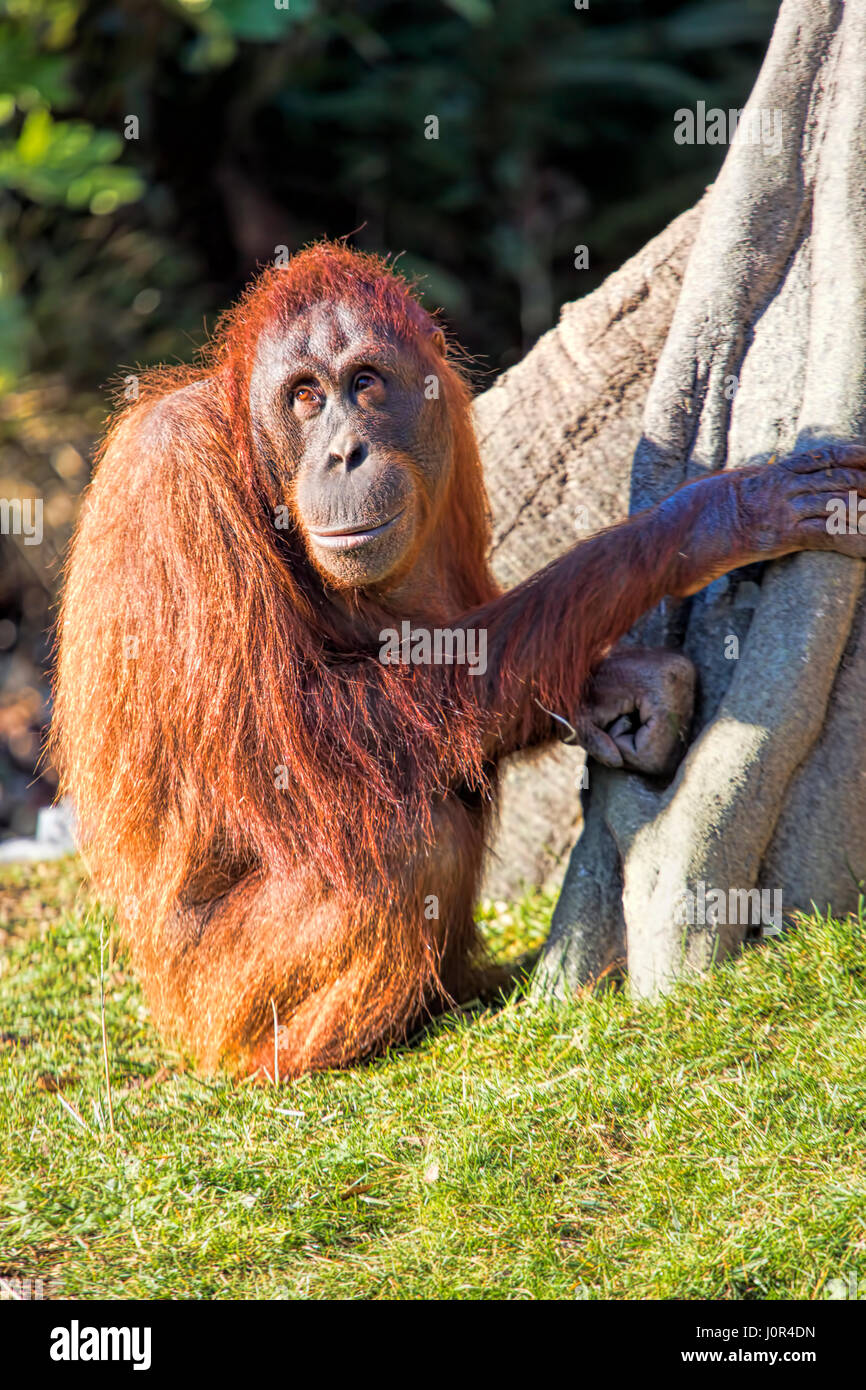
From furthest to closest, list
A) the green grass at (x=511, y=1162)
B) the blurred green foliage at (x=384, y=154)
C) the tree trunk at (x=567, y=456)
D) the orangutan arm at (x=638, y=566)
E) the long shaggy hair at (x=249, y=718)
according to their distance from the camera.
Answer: the blurred green foliage at (x=384, y=154) < the tree trunk at (x=567, y=456) < the long shaggy hair at (x=249, y=718) < the orangutan arm at (x=638, y=566) < the green grass at (x=511, y=1162)

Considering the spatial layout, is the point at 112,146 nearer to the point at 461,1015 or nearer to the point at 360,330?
the point at 360,330

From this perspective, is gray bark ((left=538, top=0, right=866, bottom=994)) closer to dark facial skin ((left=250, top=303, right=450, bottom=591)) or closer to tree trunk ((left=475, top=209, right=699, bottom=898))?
tree trunk ((left=475, top=209, right=699, bottom=898))

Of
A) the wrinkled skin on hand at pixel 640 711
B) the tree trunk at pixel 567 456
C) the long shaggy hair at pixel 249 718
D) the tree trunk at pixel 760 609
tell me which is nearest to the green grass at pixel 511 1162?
the tree trunk at pixel 760 609

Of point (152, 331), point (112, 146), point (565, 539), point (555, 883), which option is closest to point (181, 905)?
point (555, 883)

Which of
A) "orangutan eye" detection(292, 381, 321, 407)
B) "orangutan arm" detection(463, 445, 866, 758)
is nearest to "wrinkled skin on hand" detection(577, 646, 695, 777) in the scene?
"orangutan arm" detection(463, 445, 866, 758)

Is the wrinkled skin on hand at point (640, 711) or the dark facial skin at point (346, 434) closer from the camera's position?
the dark facial skin at point (346, 434)

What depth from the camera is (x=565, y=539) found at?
5090 millimetres

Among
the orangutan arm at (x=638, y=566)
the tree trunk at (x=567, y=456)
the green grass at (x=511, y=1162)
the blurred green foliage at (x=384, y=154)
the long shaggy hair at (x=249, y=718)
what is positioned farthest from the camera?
the blurred green foliage at (x=384, y=154)

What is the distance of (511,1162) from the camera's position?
311 cm

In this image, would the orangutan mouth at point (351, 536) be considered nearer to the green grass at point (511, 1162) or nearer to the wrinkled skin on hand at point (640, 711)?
the wrinkled skin on hand at point (640, 711)

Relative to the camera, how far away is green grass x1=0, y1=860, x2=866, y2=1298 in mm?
2789

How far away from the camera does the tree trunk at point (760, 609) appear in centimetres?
360

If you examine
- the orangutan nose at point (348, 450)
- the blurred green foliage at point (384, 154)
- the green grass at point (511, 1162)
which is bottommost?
the green grass at point (511, 1162)

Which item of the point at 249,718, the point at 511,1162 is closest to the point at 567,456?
the point at 249,718
